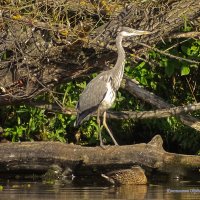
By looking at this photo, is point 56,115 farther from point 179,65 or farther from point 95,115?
point 179,65

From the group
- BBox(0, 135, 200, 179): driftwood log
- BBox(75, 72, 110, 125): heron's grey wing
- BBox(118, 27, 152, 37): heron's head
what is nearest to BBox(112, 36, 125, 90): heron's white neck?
BBox(75, 72, 110, 125): heron's grey wing

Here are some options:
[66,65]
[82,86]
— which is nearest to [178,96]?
[82,86]

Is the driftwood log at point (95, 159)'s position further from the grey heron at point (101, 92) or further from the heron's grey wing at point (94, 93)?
the heron's grey wing at point (94, 93)

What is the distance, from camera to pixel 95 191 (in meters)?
9.79

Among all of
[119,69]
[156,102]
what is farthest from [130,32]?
[156,102]

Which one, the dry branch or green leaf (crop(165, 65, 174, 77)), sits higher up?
green leaf (crop(165, 65, 174, 77))

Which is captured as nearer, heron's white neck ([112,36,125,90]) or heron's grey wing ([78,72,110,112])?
heron's white neck ([112,36,125,90])

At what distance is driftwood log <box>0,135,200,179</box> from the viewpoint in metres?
10.6

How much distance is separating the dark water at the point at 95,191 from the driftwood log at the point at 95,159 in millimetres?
248

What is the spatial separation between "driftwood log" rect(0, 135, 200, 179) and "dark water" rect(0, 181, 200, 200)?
248 mm

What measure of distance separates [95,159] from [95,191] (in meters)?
1.02

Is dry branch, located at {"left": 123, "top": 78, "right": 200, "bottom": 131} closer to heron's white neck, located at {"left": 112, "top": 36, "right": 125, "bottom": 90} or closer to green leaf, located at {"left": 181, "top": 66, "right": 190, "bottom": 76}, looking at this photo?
heron's white neck, located at {"left": 112, "top": 36, "right": 125, "bottom": 90}

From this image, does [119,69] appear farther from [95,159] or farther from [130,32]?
[95,159]

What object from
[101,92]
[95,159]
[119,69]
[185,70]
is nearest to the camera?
[95,159]
